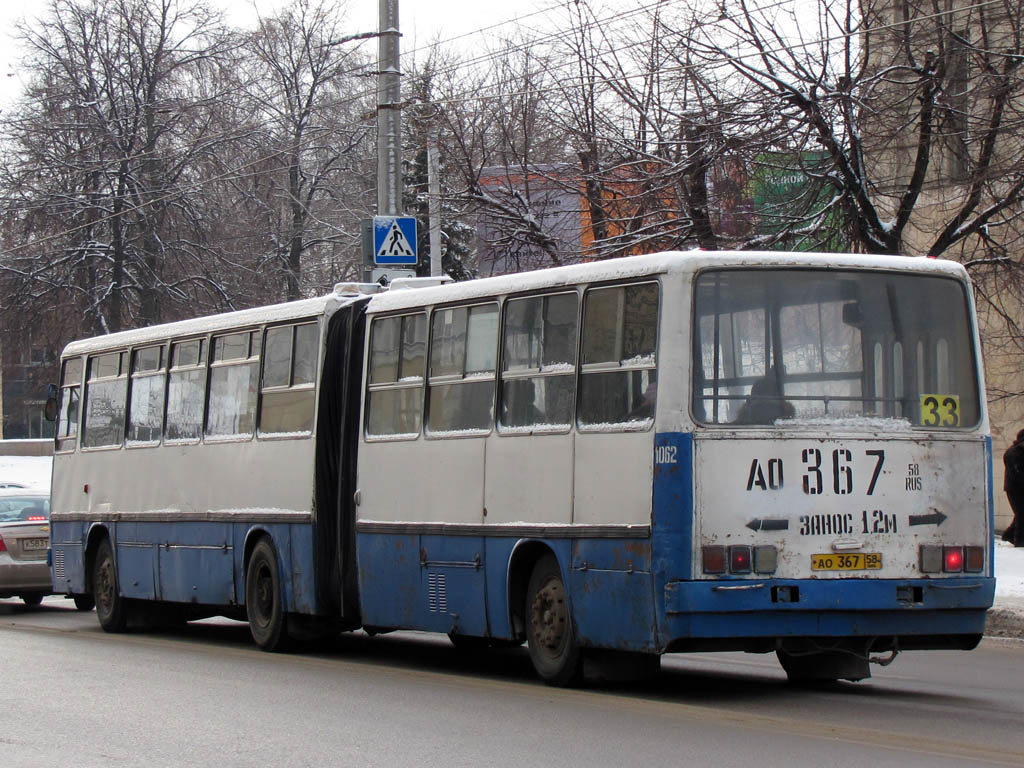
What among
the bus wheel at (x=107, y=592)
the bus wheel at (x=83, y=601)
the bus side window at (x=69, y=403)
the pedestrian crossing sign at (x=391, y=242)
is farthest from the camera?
the pedestrian crossing sign at (x=391, y=242)

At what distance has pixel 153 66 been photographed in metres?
46.6

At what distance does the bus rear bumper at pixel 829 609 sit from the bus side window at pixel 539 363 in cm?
170

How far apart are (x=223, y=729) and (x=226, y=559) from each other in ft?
20.0

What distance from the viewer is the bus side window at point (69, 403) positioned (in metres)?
19.0

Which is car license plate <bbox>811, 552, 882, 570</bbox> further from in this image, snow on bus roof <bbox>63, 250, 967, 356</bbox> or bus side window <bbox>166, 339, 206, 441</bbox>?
bus side window <bbox>166, 339, 206, 441</bbox>

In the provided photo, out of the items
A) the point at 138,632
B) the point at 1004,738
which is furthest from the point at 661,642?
the point at 138,632

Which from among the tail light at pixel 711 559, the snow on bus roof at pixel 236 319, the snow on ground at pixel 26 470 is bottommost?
the tail light at pixel 711 559

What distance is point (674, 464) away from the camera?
9.98 metres

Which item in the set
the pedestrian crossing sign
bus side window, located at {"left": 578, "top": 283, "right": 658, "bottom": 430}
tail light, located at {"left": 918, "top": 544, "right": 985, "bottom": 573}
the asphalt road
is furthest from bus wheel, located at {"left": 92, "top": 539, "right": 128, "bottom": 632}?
tail light, located at {"left": 918, "top": 544, "right": 985, "bottom": 573}

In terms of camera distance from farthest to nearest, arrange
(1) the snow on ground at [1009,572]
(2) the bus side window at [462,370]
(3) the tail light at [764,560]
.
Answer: (1) the snow on ground at [1009,572] < (2) the bus side window at [462,370] < (3) the tail light at [764,560]

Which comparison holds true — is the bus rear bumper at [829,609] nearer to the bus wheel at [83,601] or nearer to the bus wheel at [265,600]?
the bus wheel at [265,600]

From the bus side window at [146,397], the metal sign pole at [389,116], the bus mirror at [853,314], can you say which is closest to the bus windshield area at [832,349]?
the bus mirror at [853,314]

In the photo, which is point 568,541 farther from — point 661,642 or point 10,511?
point 10,511

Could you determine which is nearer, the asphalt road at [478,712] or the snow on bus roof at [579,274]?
the asphalt road at [478,712]
